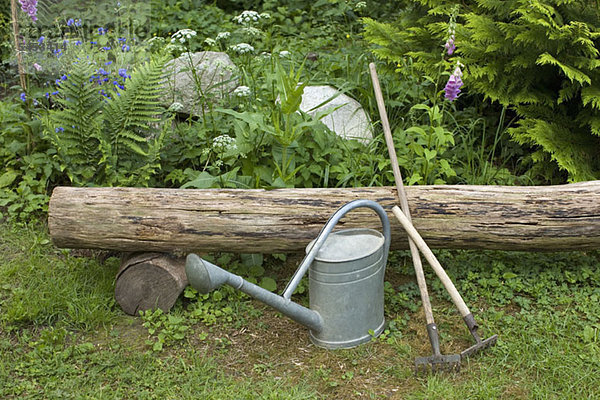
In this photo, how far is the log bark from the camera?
3.35m

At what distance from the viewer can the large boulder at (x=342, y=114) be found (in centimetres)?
443

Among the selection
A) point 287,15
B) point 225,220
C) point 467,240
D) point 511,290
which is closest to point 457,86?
point 467,240

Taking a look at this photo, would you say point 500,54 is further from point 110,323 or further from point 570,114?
point 110,323

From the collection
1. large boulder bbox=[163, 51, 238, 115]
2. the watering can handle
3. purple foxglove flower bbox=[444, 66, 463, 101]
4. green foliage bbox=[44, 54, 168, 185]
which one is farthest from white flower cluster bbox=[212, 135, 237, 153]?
purple foxglove flower bbox=[444, 66, 463, 101]

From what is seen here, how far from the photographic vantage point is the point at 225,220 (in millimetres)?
3338

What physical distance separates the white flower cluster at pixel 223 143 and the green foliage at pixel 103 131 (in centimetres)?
35

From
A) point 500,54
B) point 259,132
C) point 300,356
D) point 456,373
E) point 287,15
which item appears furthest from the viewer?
point 287,15

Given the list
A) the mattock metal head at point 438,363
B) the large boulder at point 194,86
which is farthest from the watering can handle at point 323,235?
the large boulder at point 194,86

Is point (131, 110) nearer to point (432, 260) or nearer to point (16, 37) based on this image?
point (16, 37)

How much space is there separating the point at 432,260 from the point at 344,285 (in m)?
0.47

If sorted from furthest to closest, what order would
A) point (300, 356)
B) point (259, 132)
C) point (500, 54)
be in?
point (500, 54) < point (259, 132) < point (300, 356)

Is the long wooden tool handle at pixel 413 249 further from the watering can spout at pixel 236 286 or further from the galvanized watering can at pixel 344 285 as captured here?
the watering can spout at pixel 236 286

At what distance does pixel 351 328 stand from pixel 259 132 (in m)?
1.36

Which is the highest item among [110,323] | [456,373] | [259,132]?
[259,132]
